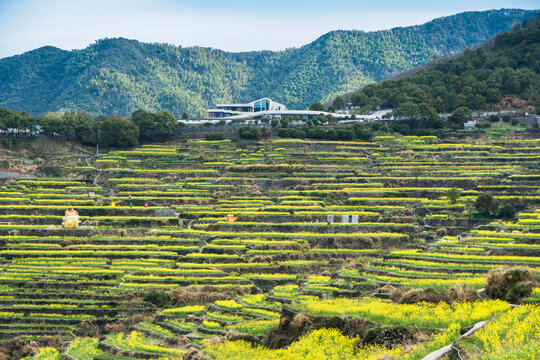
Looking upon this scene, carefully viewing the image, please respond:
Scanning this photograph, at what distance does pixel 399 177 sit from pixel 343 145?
1184 cm

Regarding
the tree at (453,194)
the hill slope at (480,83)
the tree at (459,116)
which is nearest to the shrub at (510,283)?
the tree at (453,194)

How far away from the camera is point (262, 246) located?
4709 centimetres

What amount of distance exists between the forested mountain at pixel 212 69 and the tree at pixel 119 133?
64.2m

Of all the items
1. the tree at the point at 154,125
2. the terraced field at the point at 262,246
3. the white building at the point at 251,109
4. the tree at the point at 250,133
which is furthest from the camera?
the white building at the point at 251,109

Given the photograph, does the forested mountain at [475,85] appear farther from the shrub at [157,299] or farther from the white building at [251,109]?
the shrub at [157,299]

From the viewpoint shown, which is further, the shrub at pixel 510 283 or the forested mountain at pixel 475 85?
the forested mountain at pixel 475 85

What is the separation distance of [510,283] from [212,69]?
137848 millimetres

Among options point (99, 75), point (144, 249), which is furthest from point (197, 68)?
point (144, 249)

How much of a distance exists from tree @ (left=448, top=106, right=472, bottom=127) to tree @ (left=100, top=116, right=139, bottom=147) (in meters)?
31.9

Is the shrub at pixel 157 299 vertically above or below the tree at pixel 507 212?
below

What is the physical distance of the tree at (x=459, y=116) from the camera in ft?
252

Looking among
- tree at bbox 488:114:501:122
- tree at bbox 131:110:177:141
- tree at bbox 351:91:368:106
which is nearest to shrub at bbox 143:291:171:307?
tree at bbox 131:110:177:141

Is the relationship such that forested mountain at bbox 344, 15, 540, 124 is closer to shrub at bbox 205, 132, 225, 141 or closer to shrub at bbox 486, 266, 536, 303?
shrub at bbox 205, 132, 225, 141

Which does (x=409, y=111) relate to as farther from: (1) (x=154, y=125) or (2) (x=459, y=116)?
(1) (x=154, y=125)
